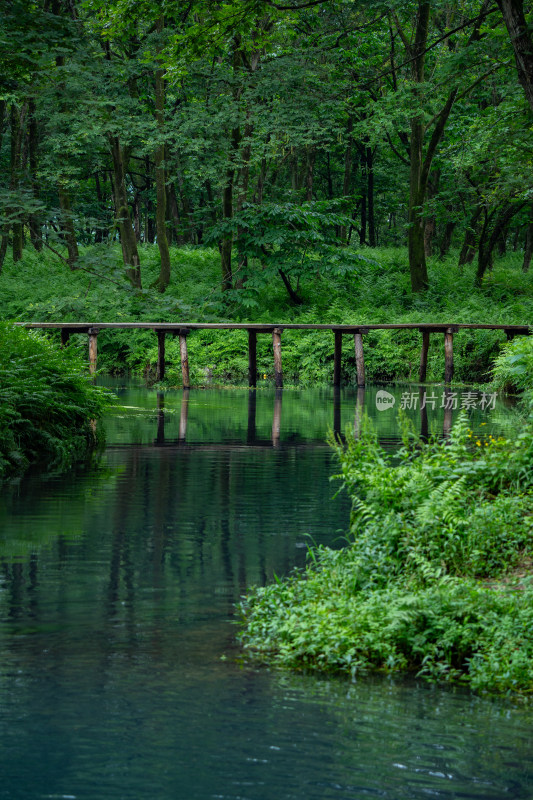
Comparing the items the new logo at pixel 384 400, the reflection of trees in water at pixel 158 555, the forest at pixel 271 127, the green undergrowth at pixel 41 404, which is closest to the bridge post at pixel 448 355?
the new logo at pixel 384 400

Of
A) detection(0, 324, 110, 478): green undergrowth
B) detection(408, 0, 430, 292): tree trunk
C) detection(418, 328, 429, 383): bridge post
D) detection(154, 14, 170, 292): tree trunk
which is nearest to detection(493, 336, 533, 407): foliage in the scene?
detection(418, 328, 429, 383): bridge post

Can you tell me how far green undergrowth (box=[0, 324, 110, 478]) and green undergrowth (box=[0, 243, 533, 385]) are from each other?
47.6 ft

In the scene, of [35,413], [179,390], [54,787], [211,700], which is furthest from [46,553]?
[179,390]

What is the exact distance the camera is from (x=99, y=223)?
104 ft

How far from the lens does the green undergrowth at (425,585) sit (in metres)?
4.93

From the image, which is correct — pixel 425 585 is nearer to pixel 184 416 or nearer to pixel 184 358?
pixel 184 416

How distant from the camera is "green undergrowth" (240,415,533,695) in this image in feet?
16.2

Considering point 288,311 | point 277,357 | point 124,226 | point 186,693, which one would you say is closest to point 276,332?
point 277,357

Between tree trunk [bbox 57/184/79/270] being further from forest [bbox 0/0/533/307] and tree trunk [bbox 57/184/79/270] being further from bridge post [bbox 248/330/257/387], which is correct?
bridge post [bbox 248/330/257/387]

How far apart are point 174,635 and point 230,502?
4396 mm

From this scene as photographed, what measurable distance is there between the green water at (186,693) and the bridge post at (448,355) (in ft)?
59.4

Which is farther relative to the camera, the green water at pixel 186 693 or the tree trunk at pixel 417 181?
the tree trunk at pixel 417 181

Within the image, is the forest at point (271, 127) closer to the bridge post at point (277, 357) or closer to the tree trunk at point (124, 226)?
the tree trunk at point (124, 226)

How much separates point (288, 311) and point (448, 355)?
8064mm
